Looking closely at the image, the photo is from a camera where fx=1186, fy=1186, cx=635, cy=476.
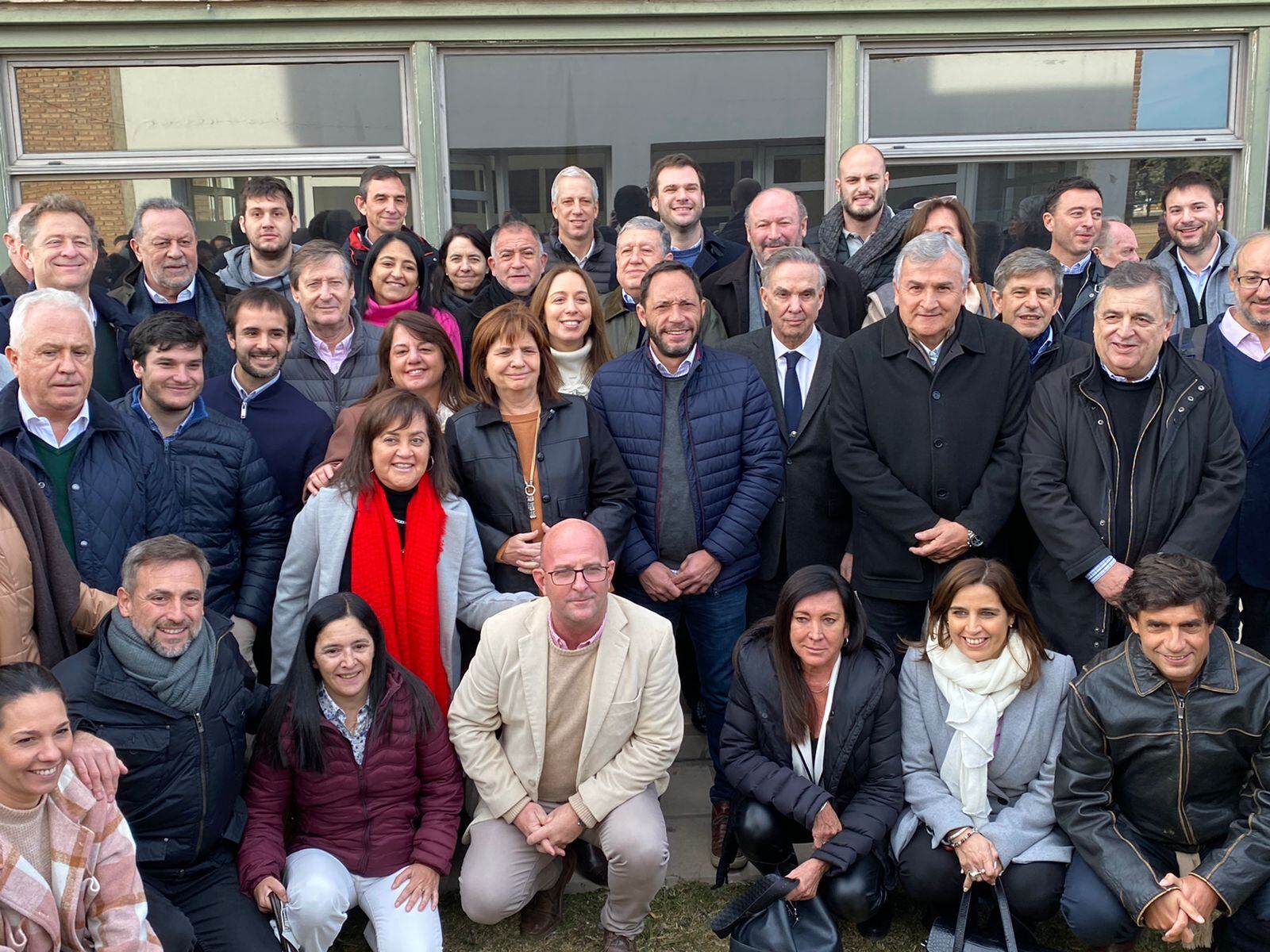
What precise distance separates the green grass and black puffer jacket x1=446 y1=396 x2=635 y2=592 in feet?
3.64

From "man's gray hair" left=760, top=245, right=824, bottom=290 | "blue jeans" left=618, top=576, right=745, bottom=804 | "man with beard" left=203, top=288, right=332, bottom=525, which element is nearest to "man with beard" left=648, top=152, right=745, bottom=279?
"man's gray hair" left=760, top=245, right=824, bottom=290

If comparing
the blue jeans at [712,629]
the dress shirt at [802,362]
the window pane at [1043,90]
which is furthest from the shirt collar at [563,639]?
the window pane at [1043,90]

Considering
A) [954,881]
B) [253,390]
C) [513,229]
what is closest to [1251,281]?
[954,881]

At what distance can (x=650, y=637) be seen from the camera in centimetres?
379

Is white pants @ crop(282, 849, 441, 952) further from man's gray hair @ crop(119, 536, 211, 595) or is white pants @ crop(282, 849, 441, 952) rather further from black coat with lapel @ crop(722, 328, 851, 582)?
black coat with lapel @ crop(722, 328, 851, 582)

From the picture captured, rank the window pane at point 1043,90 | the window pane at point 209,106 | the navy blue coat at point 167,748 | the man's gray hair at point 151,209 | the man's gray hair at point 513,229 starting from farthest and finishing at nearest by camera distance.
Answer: the window pane at point 1043,90 → the window pane at point 209,106 → the man's gray hair at point 513,229 → the man's gray hair at point 151,209 → the navy blue coat at point 167,748

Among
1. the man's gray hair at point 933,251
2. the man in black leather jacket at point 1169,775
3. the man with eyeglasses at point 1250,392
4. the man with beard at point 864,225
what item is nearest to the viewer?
the man in black leather jacket at point 1169,775

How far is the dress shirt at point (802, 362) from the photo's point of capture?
14.6 feet

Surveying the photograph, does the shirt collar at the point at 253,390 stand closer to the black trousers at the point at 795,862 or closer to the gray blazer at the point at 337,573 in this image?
the gray blazer at the point at 337,573

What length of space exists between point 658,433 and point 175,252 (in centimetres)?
210

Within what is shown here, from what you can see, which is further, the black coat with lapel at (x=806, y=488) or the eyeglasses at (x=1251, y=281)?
the black coat with lapel at (x=806, y=488)

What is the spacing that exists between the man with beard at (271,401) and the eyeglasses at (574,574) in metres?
1.18

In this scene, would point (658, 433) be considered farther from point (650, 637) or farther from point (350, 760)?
point (350, 760)

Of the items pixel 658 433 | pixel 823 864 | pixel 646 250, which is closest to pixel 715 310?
pixel 646 250
